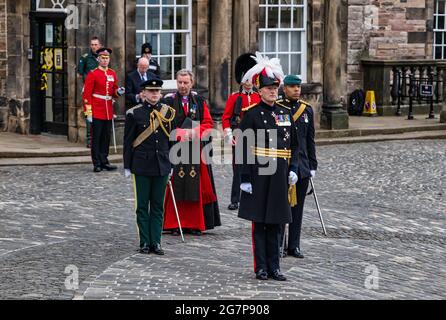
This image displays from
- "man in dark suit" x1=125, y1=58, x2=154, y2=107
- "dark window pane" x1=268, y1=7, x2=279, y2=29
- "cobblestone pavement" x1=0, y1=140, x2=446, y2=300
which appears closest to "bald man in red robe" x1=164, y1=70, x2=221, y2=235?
"cobblestone pavement" x1=0, y1=140, x2=446, y2=300

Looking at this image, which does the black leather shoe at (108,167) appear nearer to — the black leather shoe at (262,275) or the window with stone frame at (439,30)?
the black leather shoe at (262,275)

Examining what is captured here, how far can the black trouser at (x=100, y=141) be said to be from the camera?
18281mm

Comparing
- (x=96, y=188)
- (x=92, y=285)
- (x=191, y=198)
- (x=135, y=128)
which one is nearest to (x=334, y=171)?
(x=96, y=188)

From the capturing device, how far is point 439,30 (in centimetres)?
2989

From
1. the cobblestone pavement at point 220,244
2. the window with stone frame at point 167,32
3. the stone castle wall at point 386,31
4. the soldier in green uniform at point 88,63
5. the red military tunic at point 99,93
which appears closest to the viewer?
the cobblestone pavement at point 220,244

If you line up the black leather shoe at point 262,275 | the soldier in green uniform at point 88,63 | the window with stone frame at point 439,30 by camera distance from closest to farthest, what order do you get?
the black leather shoe at point 262,275 → the soldier in green uniform at point 88,63 → the window with stone frame at point 439,30

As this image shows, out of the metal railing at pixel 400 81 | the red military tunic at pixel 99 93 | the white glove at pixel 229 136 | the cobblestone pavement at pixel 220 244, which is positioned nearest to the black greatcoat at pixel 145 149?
the cobblestone pavement at pixel 220 244

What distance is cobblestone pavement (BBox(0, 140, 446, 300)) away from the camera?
10.3m

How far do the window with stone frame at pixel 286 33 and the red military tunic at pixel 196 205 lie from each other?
10.0 m

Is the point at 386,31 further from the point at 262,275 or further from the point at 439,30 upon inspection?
the point at 262,275

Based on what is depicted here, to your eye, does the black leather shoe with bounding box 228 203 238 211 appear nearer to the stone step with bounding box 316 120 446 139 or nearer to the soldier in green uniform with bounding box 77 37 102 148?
the soldier in green uniform with bounding box 77 37 102 148

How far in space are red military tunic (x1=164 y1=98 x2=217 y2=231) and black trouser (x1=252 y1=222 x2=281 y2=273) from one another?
251 centimetres
